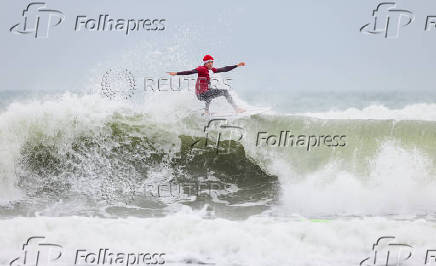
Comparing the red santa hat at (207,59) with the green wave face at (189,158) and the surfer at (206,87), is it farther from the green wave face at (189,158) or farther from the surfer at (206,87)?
the green wave face at (189,158)

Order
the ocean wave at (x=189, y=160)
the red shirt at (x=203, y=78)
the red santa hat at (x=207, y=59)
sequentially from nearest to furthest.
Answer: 1. the ocean wave at (x=189, y=160)
2. the red shirt at (x=203, y=78)
3. the red santa hat at (x=207, y=59)

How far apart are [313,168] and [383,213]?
1658 millimetres

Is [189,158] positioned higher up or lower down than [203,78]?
lower down

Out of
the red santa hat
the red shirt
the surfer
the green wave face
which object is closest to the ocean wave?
the green wave face

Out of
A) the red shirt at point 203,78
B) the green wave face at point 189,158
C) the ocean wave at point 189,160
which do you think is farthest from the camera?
the red shirt at point 203,78

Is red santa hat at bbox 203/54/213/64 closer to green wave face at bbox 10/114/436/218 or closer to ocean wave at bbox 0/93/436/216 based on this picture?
ocean wave at bbox 0/93/436/216

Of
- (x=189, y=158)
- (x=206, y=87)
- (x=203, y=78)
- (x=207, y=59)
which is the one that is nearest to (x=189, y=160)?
(x=189, y=158)

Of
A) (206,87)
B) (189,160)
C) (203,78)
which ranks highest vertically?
(203,78)

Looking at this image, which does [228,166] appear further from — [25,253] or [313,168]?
[25,253]

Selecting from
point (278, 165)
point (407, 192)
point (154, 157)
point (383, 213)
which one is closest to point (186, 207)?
point (154, 157)

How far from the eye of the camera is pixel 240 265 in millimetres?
6074

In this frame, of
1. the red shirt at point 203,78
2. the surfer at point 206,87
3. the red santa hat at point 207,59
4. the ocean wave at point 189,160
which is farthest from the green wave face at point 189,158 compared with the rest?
the red santa hat at point 207,59

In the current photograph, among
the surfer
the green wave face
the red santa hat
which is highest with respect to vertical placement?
the red santa hat

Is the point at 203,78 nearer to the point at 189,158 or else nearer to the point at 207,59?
the point at 207,59
